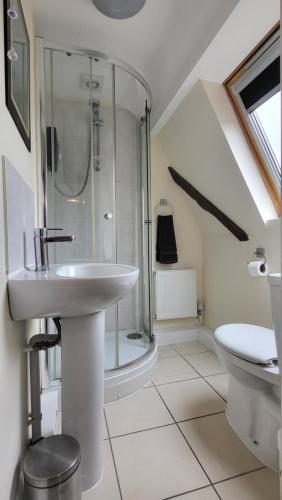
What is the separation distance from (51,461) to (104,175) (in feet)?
5.98

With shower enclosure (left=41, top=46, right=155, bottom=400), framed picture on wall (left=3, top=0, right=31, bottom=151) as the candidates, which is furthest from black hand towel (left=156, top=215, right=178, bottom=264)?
framed picture on wall (left=3, top=0, right=31, bottom=151)

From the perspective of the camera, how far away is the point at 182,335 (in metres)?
2.34

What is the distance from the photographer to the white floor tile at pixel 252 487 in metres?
0.92

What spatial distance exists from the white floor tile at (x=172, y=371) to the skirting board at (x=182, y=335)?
29 cm

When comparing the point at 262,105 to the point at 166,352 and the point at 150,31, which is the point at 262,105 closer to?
the point at 150,31

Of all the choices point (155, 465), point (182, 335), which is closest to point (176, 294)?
point (182, 335)

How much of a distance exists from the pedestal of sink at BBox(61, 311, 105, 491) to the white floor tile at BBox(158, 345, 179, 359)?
1.15 m

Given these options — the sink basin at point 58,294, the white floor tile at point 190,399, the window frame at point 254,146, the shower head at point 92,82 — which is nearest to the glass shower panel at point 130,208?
the shower head at point 92,82

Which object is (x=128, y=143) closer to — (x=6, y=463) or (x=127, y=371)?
(x=127, y=371)

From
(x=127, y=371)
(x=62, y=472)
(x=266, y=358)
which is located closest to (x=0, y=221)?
(x=62, y=472)

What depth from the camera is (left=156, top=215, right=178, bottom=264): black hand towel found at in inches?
86.8

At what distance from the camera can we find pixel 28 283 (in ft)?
2.39

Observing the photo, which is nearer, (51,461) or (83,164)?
(51,461)

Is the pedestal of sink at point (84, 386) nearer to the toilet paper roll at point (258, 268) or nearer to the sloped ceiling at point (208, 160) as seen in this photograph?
the toilet paper roll at point (258, 268)
